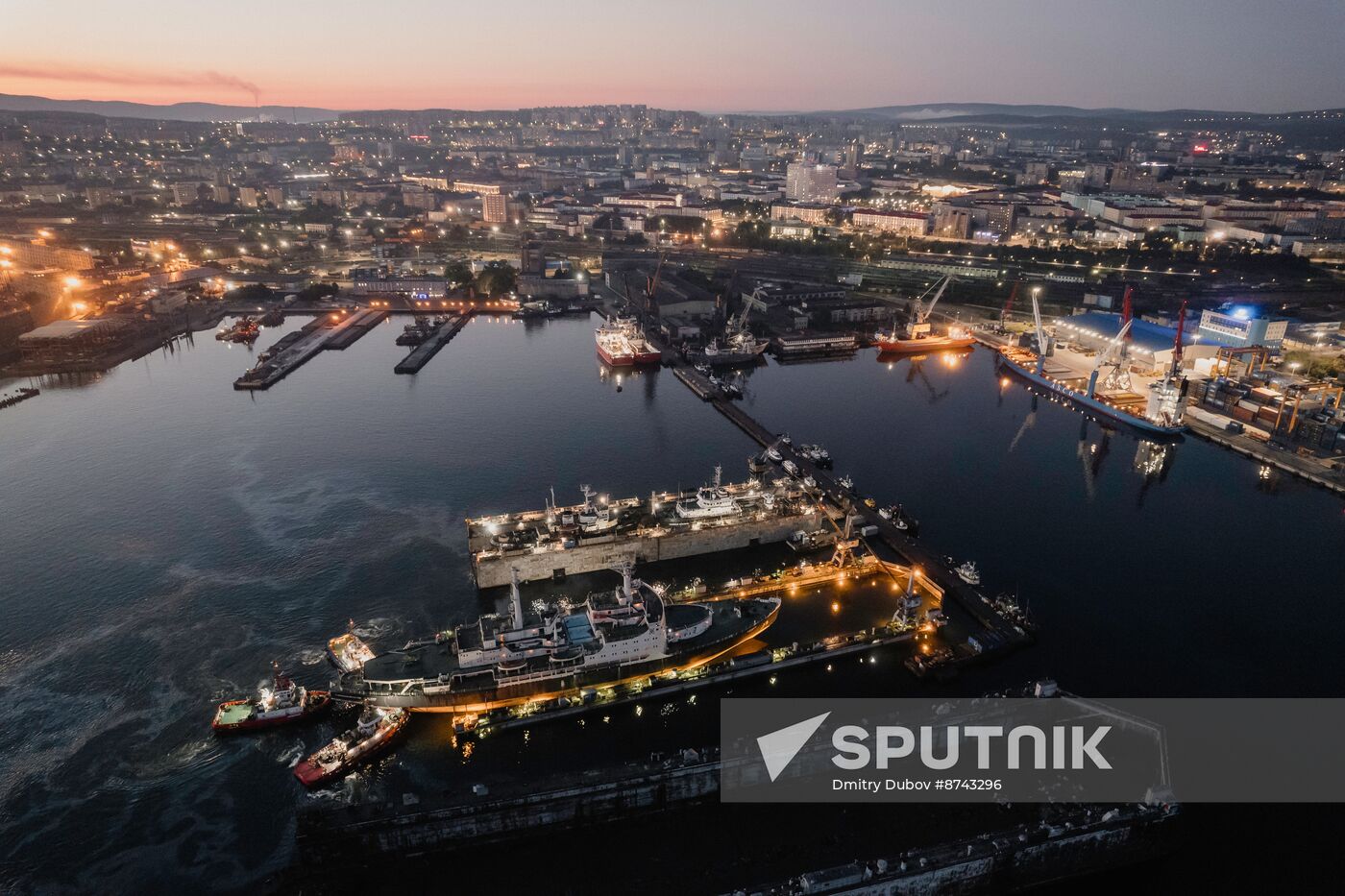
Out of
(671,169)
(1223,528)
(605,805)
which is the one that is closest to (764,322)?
(1223,528)

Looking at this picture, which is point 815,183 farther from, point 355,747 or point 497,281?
point 355,747

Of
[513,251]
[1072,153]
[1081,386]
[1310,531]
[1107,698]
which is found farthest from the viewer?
[1072,153]

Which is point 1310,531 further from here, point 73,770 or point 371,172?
point 371,172

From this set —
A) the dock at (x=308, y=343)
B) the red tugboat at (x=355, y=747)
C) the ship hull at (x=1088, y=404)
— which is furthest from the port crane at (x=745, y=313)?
the red tugboat at (x=355, y=747)

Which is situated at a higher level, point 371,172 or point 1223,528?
point 371,172

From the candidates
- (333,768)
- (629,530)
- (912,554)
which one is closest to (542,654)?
(333,768)

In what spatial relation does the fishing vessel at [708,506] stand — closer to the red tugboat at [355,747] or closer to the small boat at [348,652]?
the small boat at [348,652]
